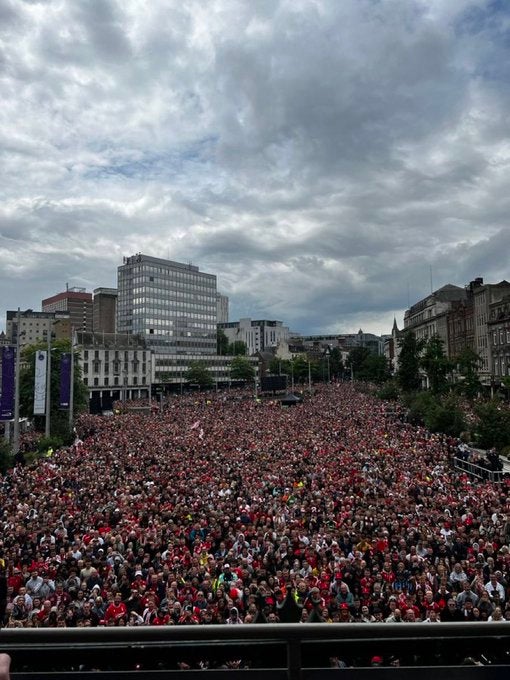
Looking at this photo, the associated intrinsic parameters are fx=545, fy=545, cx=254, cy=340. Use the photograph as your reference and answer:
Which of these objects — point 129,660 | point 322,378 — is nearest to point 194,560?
point 129,660

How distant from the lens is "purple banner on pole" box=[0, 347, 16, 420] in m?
33.8

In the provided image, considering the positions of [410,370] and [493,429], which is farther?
[410,370]

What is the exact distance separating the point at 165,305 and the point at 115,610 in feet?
420

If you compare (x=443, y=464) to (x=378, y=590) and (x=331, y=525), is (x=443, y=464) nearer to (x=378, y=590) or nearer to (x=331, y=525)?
(x=331, y=525)

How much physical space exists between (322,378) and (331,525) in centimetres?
14105

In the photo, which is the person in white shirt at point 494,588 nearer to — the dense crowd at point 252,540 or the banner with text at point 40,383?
the dense crowd at point 252,540

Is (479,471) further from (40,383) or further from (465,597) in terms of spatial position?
(40,383)

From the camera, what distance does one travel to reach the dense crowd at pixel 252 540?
408 inches

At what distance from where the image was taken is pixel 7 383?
34.2 metres

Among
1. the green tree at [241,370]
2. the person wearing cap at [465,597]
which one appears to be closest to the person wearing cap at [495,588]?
the person wearing cap at [465,597]

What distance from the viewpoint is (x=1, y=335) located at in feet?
472

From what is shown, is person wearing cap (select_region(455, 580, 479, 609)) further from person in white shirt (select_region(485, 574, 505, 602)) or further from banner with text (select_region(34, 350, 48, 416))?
banner with text (select_region(34, 350, 48, 416))

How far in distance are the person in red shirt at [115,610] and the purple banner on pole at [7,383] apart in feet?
86.4

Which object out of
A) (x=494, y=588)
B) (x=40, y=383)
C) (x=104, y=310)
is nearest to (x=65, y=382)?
(x=40, y=383)
